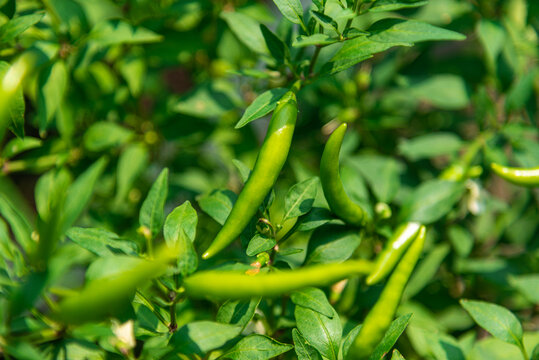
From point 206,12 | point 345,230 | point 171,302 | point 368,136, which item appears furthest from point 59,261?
point 368,136

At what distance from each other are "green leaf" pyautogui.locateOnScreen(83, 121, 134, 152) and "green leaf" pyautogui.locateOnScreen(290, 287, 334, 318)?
2.23 feet

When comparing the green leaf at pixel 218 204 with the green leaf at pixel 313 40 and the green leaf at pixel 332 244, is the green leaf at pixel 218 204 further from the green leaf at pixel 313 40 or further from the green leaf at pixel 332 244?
the green leaf at pixel 313 40

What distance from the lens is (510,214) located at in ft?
5.11

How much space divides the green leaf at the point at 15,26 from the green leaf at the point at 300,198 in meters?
0.59

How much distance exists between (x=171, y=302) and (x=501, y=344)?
74cm

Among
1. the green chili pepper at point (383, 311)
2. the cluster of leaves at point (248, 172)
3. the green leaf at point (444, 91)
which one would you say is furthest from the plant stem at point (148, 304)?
the green leaf at point (444, 91)

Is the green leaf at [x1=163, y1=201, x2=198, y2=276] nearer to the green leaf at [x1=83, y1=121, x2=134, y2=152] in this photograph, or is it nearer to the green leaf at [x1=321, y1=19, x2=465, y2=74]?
the green leaf at [x1=321, y1=19, x2=465, y2=74]

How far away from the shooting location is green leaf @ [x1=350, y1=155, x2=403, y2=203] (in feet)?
3.88

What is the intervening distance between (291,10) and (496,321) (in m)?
0.71

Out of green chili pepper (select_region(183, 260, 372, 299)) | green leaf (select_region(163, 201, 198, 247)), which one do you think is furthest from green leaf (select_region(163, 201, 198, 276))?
green chili pepper (select_region(183, 260, 372, 299))

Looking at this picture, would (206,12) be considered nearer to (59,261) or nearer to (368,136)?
(368,136)

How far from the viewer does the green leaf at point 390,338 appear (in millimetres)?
806

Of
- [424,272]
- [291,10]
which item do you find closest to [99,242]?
[291,10]

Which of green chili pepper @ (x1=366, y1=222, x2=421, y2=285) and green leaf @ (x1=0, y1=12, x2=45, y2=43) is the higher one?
green leaf @ (x1=0, y1=12, x2=45, y2=43)
